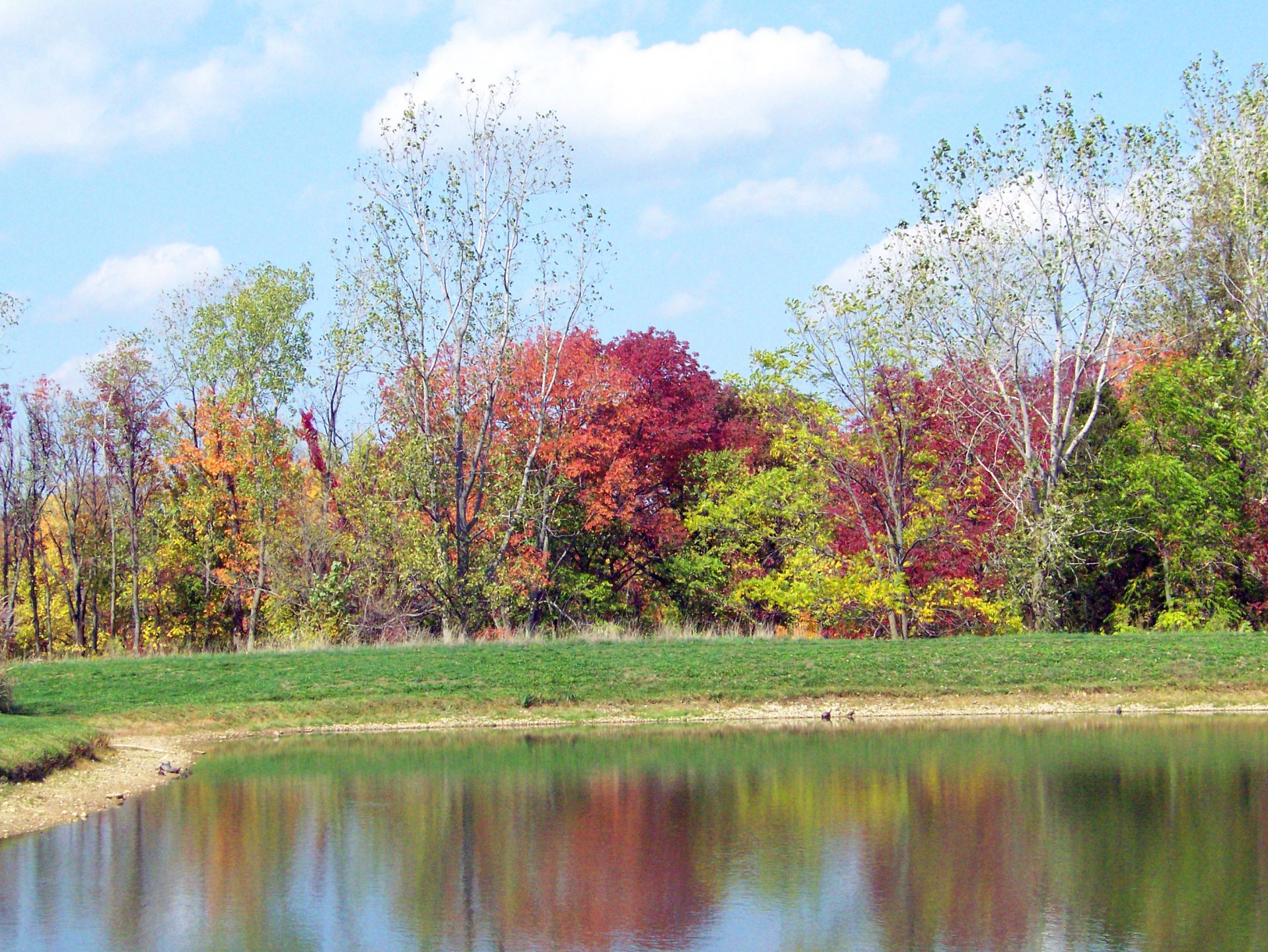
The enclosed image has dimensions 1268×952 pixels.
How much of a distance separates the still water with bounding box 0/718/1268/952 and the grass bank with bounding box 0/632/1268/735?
420 cm

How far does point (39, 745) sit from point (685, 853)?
9589 mm

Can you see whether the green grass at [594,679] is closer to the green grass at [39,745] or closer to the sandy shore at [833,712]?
the sandy shore at [833,712]

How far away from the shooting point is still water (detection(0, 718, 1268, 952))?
33.4ft

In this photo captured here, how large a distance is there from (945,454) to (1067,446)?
3268mm

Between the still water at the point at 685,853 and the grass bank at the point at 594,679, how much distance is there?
13.8ft

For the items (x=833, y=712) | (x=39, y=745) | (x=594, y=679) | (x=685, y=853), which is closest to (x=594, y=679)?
(x=594, y=679)

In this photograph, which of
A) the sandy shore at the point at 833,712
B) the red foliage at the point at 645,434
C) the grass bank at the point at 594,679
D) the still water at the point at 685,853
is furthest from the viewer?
the red foliage at the point at 645,434

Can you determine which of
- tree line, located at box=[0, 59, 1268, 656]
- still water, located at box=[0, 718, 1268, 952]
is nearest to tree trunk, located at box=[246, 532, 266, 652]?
tree line, located at box=[0, 59, 1268, 656]

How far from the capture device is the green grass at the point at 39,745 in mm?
16297

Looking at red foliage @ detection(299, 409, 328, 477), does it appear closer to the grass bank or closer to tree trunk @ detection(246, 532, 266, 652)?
tree trunk @ detection(246, 532, 266, 652)

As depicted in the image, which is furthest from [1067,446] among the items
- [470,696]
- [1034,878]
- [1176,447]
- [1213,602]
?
[1034,878]

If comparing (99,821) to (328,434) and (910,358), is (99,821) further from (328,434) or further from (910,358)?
(328,434)

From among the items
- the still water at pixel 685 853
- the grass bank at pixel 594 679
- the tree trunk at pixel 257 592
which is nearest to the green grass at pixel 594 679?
the grass bank at pixel 594 679

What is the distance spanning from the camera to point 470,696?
83.9ft
